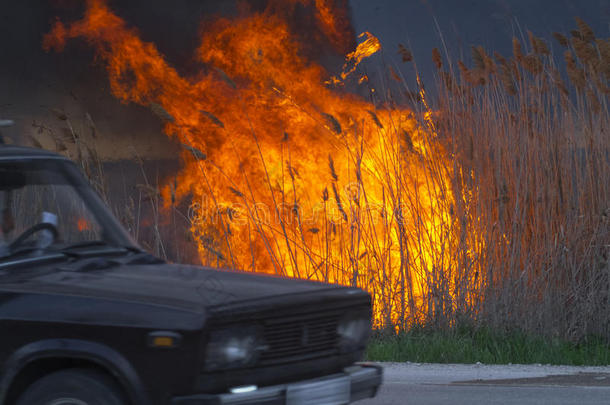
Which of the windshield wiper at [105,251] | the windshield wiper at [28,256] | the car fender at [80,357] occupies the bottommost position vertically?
the car fender at [80,357]

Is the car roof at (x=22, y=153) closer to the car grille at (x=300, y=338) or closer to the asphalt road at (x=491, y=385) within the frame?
the car grille at (x=300, y=338)

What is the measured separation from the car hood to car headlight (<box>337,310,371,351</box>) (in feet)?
0.37

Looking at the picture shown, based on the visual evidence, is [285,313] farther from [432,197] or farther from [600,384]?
[432,197]

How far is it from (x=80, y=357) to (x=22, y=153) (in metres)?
1.29

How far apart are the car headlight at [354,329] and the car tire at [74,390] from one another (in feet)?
3.53

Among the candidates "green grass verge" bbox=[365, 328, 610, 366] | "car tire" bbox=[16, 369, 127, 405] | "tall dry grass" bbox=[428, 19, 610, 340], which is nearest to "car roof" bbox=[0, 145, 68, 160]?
"car tire" bbox=[16, 369, 127, 405]

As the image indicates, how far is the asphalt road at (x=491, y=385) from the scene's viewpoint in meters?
6.40

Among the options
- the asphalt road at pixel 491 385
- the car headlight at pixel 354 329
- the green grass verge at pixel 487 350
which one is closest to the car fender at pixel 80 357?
the car headlight at pixel 354 329

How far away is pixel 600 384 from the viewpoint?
7.11 meters

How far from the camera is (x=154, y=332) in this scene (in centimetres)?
376

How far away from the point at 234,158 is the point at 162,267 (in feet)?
30.9

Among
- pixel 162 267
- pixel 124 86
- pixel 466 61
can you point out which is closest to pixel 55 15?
pixel 124 86

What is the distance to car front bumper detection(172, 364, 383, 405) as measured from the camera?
3.71 meters

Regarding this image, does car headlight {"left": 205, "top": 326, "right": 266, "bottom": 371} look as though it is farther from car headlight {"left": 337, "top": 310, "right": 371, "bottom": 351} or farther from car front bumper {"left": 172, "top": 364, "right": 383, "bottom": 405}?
car headlight {"left": 337, "top": 310, "right": 371, "bottom": 351}
